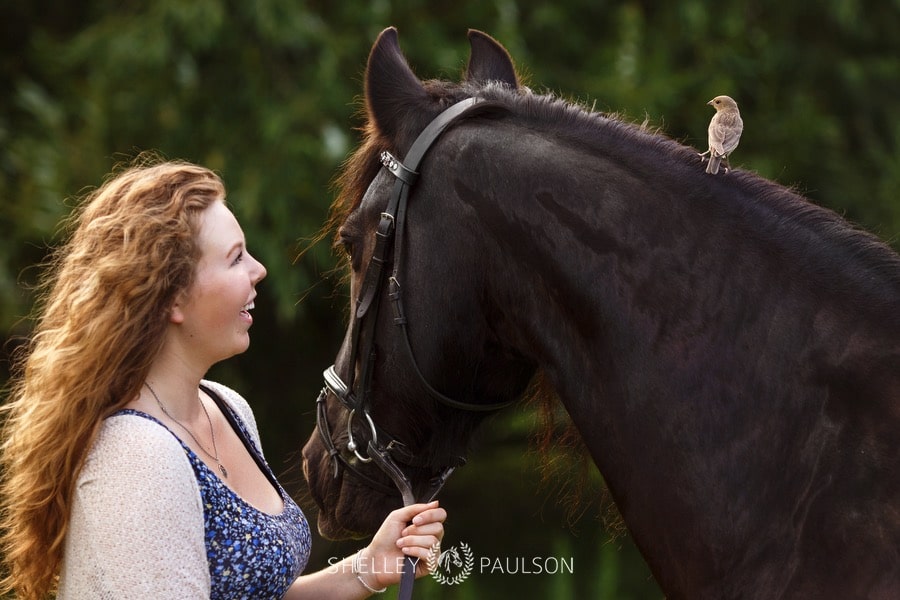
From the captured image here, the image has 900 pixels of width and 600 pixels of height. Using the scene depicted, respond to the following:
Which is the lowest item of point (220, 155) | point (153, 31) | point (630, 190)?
point (220, 155)

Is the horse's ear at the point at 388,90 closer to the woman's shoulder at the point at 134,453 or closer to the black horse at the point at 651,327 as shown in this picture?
the black horse at the point at 651,327

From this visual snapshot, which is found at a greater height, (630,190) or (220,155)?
(630,190)

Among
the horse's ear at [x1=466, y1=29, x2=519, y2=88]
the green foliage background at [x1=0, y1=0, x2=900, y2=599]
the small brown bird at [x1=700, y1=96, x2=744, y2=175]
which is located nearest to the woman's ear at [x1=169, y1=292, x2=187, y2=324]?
the horse's ear at [x1=466, y1=29, x2=519, y2=88]

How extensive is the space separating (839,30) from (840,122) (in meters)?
0.64

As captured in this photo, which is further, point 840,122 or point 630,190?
point 840,122

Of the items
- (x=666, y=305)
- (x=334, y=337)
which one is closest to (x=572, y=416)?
(x=666, y=305)

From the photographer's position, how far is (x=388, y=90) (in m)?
2.31

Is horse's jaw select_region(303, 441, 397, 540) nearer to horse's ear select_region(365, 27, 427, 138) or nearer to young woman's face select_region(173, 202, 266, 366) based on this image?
young woman's face select_region(173, 202, 266, 366)

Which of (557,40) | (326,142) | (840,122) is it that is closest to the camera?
(326,142)

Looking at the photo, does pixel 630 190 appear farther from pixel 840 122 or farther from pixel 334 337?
pixel 840 122

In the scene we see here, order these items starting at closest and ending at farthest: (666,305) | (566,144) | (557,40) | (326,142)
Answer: (666,305)
(566,144)
(326,142)
(557,40)

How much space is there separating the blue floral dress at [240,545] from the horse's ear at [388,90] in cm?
83

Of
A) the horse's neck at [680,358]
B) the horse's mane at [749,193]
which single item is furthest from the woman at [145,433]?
the horse's mane at [749,193]

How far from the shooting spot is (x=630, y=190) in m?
2.01
